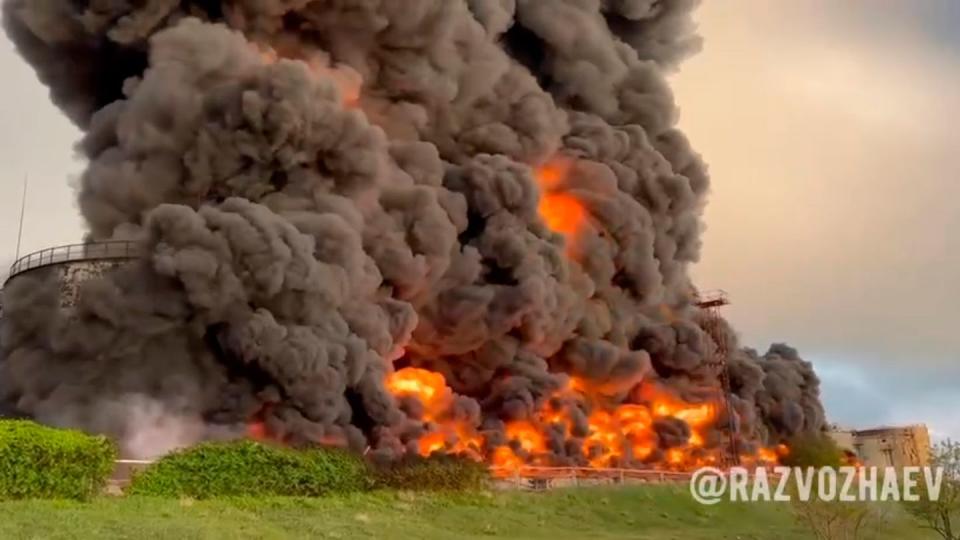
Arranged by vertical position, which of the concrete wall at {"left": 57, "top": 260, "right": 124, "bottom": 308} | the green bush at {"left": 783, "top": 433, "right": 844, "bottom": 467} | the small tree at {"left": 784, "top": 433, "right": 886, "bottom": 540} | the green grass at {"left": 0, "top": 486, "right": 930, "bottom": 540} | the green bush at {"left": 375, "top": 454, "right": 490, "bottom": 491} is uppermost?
the concrete wall at {"left": 57, "top": 260, "right": 124, "bottom": 308}

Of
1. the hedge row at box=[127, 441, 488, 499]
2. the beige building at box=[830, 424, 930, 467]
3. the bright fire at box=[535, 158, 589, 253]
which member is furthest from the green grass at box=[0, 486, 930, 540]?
the beige building at box=[830, 424, 930, 467]

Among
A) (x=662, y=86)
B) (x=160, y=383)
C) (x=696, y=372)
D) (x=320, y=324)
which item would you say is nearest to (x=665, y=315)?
(x=696, y=372)

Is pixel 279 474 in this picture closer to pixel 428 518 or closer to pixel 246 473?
pixel 246 473

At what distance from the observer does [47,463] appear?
21641mm

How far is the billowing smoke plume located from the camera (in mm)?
36094

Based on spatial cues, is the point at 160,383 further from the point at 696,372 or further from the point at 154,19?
the point at 696,372

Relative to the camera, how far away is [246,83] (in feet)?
132

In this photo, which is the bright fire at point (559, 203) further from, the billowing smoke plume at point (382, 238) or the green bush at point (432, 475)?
the green bush at point (432, 475)

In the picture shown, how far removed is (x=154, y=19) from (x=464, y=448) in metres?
23.1

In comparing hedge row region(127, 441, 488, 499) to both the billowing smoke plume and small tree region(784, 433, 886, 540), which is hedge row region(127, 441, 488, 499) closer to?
the billowing smoke plume

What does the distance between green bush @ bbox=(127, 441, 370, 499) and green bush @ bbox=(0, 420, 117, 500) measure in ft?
9.88

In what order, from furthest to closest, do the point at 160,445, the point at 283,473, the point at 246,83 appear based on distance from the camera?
the point at 246,83
the point at 160,445
the point at 283,473

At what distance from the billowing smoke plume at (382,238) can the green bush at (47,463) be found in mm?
10767

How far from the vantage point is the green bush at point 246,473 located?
26.1 m
